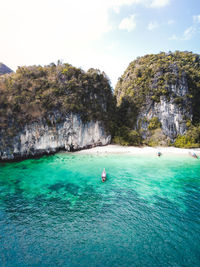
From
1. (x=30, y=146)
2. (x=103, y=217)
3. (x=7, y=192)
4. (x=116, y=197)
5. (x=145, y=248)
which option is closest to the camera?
(x=145, y=248)

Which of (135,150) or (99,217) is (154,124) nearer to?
(135,150)

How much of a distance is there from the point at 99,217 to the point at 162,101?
34.2 meters

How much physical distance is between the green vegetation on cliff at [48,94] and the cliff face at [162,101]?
1029 centimetres

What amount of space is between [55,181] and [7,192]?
16.8ft

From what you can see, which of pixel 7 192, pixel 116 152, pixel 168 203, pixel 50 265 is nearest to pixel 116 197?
pixel 168 203

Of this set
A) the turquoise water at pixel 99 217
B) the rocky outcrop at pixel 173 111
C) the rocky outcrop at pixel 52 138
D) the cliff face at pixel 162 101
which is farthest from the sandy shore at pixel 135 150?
the turquoise water at pixel 99 217

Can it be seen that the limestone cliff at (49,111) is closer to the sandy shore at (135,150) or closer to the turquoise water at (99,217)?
the sandy shore at (135,150)

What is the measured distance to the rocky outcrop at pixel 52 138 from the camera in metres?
26.0

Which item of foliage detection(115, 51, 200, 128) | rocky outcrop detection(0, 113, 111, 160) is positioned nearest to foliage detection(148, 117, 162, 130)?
foliage detection(115, 51, 200, 128)

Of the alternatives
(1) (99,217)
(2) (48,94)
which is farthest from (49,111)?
(1) (99,217)

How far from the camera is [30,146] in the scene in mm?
27172

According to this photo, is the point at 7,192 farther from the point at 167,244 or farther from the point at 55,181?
the point at 167,244

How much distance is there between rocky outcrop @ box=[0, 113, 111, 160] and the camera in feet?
85.3

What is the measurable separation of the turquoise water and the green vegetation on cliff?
11507 mm
